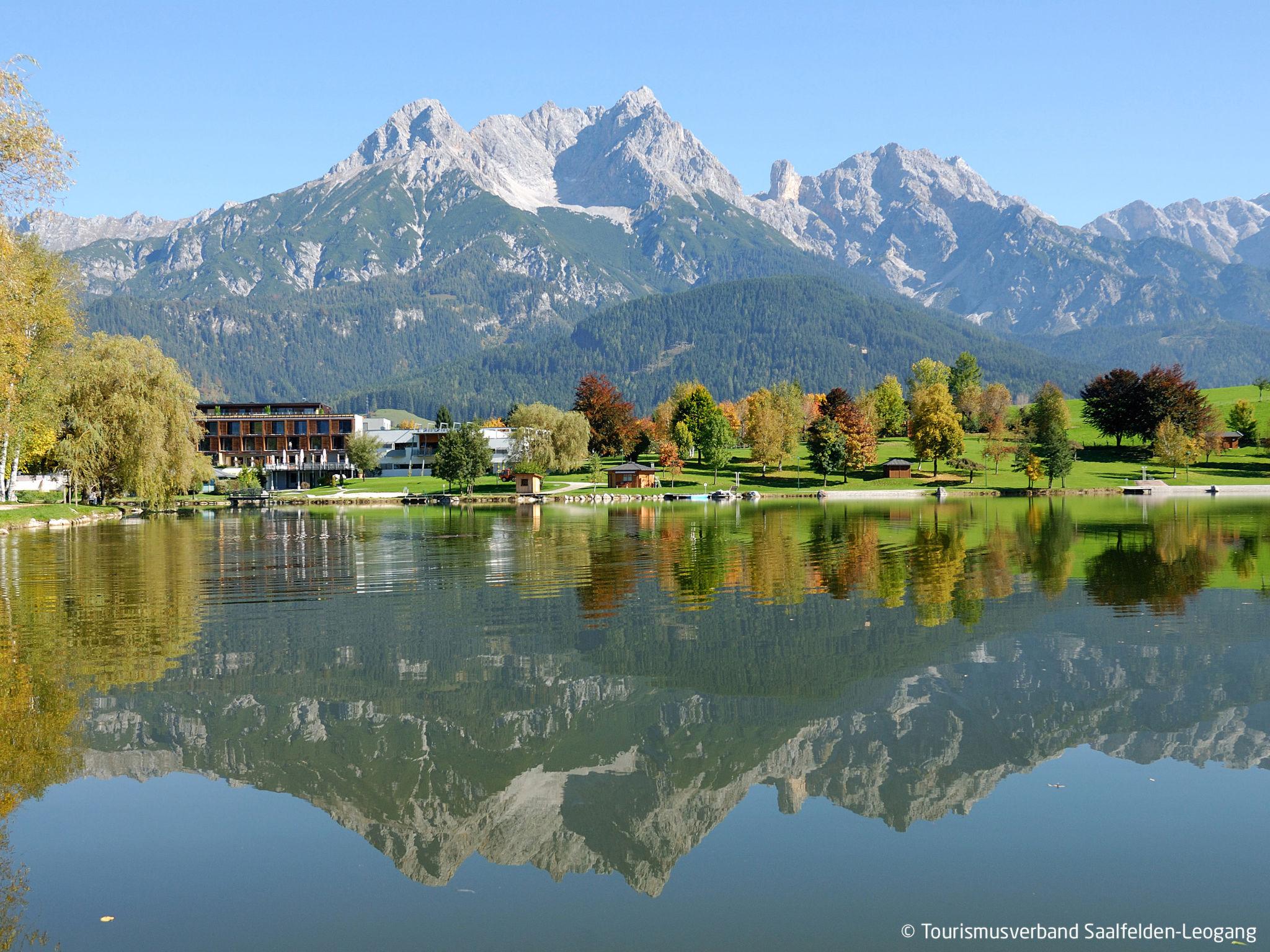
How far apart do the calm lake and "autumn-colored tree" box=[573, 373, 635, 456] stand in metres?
145

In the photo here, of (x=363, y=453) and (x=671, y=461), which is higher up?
(x=363, y=453)

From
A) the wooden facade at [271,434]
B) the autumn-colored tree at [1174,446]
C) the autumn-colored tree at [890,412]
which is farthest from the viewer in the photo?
the autumn-colored tree at [890,412]

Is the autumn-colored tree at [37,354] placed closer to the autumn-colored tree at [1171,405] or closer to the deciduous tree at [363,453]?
the deciduous tree at [363,453]

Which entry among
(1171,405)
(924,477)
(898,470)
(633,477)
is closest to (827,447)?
(898,470)

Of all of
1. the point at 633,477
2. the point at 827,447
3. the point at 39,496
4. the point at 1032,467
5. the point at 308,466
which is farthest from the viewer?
the point at 308,466

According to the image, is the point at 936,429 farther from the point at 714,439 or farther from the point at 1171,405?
the point at 1171,405

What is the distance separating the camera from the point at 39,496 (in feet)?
297

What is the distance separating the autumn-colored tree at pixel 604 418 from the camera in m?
176

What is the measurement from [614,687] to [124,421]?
3209 inches

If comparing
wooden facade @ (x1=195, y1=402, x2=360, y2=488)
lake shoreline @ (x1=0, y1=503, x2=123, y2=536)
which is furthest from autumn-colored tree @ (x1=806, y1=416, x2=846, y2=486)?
lake shoreline @ (x1=0, y1=503, x2=123, y2=536)

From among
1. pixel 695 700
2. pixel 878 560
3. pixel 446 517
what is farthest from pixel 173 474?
pixel 695 700

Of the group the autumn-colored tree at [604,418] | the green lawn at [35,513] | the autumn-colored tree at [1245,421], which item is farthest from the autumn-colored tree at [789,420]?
the green lawn at [35,513]

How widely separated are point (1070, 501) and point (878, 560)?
254 feet

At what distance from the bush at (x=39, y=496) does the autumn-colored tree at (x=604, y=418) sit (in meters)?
91.6
